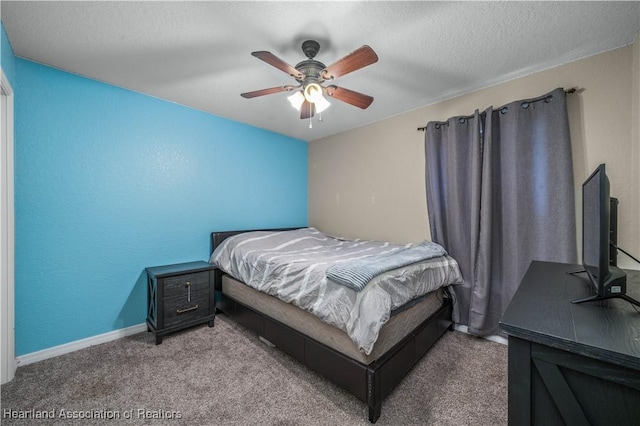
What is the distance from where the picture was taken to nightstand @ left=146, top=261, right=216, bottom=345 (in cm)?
224

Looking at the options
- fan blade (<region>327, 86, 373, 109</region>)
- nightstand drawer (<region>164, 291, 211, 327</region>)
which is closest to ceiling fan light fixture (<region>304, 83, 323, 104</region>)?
fan blade (<region>327, 86, 373, 109</region>)

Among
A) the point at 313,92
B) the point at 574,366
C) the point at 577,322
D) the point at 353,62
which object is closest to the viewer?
the point at 574,366

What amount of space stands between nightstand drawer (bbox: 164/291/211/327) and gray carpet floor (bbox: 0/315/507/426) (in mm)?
235

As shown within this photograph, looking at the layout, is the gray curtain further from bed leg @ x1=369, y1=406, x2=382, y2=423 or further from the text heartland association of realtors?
the text heartland association of realtors

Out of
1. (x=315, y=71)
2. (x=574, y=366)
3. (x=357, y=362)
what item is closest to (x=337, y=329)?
(x=357, y=362)

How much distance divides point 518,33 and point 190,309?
3.41 m

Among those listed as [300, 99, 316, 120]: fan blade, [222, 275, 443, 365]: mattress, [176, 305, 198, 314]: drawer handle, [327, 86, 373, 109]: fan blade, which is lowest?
[176, 305, 198, 314]: drawer handle

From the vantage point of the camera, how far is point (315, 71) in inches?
67.7

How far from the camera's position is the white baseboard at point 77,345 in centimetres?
191

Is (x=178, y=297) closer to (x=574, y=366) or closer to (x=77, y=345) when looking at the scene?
(x=77, y=345)

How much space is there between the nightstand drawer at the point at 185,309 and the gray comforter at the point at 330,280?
1.21ft

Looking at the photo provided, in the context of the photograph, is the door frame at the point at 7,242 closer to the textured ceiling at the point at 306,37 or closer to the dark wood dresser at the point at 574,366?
the textured ceiling at the point at 306,37

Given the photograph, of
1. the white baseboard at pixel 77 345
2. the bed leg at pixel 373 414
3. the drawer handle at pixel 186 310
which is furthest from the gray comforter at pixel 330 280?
the white baseboard at pixel 77 345

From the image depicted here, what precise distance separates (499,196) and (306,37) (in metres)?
2.09
